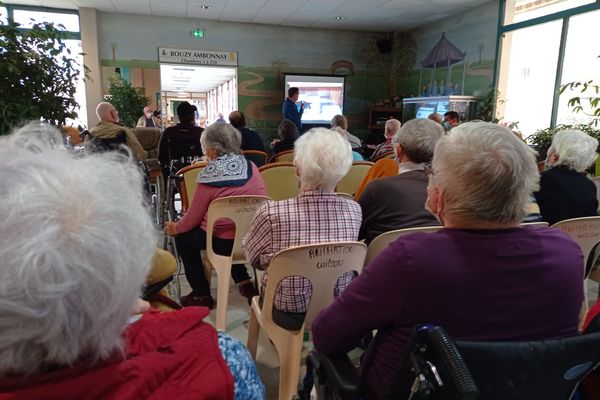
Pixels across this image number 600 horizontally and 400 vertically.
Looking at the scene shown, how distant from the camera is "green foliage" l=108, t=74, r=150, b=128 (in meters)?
7.66

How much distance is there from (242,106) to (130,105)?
2.31m

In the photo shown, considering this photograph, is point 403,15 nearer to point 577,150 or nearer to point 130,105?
point 130,105

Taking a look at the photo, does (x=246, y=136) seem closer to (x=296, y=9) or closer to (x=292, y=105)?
(x=292, y=105)

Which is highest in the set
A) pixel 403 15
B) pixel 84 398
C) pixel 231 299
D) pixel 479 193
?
pixel 403 15

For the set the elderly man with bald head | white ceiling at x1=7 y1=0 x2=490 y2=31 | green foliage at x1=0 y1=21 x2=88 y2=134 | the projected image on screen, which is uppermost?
white ceiling at x1=7 y1=0 x2=490 y2=31

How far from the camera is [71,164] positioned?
0.61 m

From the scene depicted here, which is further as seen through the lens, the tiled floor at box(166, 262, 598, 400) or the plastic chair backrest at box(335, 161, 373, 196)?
the plastic chair backrest at box(335, 161, 373, 196)

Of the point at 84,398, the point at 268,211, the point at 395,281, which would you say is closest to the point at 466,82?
the point at 268,211

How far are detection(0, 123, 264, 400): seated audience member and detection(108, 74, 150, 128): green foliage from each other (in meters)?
7.80

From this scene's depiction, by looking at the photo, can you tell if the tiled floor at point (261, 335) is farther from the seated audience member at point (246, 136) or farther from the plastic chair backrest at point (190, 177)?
the seated audience member at point (246, 136)

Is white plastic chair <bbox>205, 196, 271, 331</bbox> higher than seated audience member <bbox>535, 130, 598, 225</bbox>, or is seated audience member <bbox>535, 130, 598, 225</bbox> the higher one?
seated audience member <bbox>535, 130, 598, 225</bbox>

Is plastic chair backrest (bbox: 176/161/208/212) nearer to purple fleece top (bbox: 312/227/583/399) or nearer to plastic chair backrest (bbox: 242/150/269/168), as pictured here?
plastic chair backrest (bbox: 242/150/269/168)

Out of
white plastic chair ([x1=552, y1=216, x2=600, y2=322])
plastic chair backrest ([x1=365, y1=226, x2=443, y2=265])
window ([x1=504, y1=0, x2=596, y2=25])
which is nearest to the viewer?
plastic chair backrest ([x1=365, y1=226, x2=443, y2=265])

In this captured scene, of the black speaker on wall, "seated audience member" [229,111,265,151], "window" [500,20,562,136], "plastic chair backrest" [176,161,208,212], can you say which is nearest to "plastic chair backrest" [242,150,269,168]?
"seated audience member" [229,111,265,151]
